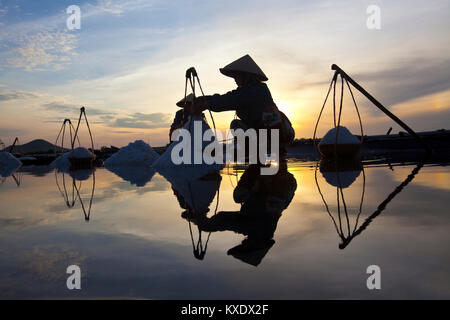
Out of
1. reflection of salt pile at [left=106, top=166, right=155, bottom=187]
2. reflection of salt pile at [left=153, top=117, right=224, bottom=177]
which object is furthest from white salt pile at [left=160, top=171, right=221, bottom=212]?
reflection of salt pile at [left=153, top=117, right=224, bottom=177]

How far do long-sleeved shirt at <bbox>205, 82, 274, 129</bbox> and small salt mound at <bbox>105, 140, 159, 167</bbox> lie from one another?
284cm

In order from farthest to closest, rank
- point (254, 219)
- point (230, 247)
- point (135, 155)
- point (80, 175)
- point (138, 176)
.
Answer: point (135, 155)
point (80, 175)
point (138, 176)
point (254, 219)
point (230, 247)

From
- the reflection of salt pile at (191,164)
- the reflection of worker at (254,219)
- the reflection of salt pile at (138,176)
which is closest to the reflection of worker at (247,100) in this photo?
the reflection of salt pile at (191,164)

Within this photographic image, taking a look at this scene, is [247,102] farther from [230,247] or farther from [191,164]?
[230,247]

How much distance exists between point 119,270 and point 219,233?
→ 1.46 feet

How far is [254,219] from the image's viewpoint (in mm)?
1465

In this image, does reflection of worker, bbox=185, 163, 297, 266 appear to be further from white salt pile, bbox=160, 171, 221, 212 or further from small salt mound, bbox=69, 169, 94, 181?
small salt mound, bbox=69, 169, 94, 181

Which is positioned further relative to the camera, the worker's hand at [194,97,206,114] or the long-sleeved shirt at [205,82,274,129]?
the worker's hand at [194,97,206,114]

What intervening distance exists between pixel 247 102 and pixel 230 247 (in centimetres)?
343

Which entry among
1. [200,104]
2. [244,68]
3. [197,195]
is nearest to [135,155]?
[200,104]

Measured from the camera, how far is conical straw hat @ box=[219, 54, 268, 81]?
4.32 m

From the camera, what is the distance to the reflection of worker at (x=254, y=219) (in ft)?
3.46

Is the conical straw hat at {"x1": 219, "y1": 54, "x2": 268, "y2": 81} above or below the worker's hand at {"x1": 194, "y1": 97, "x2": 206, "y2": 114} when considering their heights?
above

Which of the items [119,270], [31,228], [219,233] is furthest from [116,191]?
[119,270]
